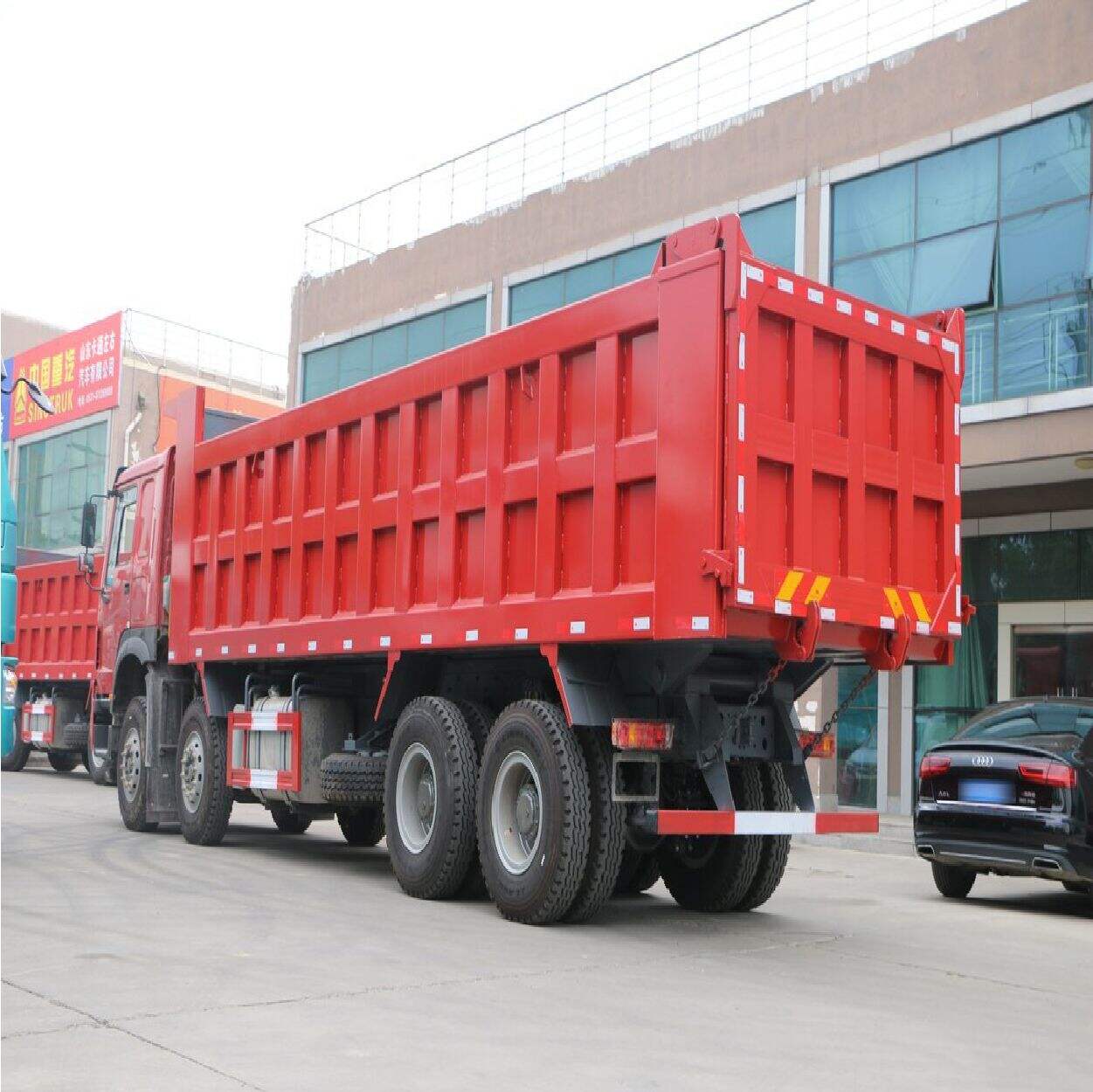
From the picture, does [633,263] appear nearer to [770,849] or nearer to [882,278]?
[882,278]

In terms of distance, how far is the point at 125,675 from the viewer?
14789 mm

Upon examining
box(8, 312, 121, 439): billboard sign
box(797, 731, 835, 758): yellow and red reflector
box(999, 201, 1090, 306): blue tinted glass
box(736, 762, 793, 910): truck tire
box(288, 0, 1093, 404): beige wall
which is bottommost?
box(736, 762, 793, 910): truck tire

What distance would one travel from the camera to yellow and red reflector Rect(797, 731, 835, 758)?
942 centimetres

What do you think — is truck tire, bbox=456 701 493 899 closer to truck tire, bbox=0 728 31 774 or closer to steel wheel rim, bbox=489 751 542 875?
steel wheel rim, bbox=489 751 542 875

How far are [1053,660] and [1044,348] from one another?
414cm

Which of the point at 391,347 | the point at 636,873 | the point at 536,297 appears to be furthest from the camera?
the point at 391,347

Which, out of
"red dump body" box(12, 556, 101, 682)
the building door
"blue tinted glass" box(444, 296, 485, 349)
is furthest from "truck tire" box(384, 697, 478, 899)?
"blue tinted glass" box(444, 296, 485, 349)

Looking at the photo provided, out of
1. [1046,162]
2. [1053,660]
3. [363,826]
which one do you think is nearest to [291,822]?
[363,826]

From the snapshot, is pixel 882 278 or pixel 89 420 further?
pixel 89 420

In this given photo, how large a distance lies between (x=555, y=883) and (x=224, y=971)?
7.20 feet

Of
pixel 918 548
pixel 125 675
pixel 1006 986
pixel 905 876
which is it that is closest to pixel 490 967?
pixel 1006 986

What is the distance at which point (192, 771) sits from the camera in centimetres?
1320

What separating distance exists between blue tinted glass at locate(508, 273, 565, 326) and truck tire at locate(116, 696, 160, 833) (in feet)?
37.5

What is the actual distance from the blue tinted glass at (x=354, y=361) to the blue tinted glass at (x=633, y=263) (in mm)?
7012
